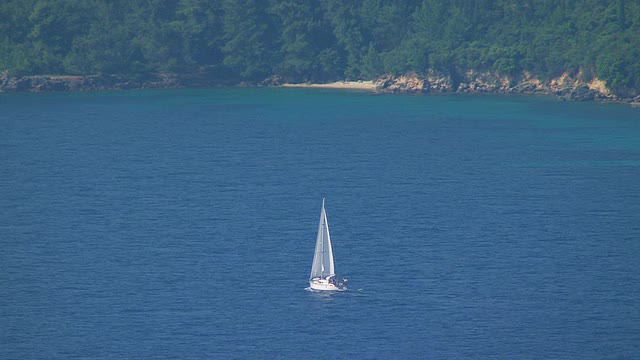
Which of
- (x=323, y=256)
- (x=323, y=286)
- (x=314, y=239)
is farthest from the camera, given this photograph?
(x=314, y=239)

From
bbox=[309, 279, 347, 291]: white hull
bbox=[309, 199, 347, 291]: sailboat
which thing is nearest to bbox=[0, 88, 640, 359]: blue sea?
bbox=[309, 279, 347, 291]: white hull

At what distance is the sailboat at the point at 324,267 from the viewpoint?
271ft

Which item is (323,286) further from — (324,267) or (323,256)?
(323,256)

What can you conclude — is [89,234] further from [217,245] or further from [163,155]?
[163,155]

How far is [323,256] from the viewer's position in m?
83.0

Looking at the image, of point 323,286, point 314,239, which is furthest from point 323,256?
point 314,239

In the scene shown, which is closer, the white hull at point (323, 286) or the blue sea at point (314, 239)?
the blue sea at point (314, 239)

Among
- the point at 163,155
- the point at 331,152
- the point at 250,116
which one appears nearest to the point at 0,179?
the point at 163,155

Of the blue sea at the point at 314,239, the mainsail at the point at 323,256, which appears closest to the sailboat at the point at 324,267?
the mainsail at the point at 323,256

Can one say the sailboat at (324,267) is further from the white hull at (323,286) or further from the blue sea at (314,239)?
the blue sea at (314,239)

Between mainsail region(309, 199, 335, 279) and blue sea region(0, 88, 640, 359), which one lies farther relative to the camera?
mainsail region(309, 199, 335, 279)

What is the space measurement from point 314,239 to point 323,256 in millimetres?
15897

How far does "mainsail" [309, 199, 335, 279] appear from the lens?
271 ft

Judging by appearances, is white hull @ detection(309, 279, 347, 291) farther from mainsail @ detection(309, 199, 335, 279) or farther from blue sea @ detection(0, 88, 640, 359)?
blue sea @ detection(0, 88, 640, 359)
